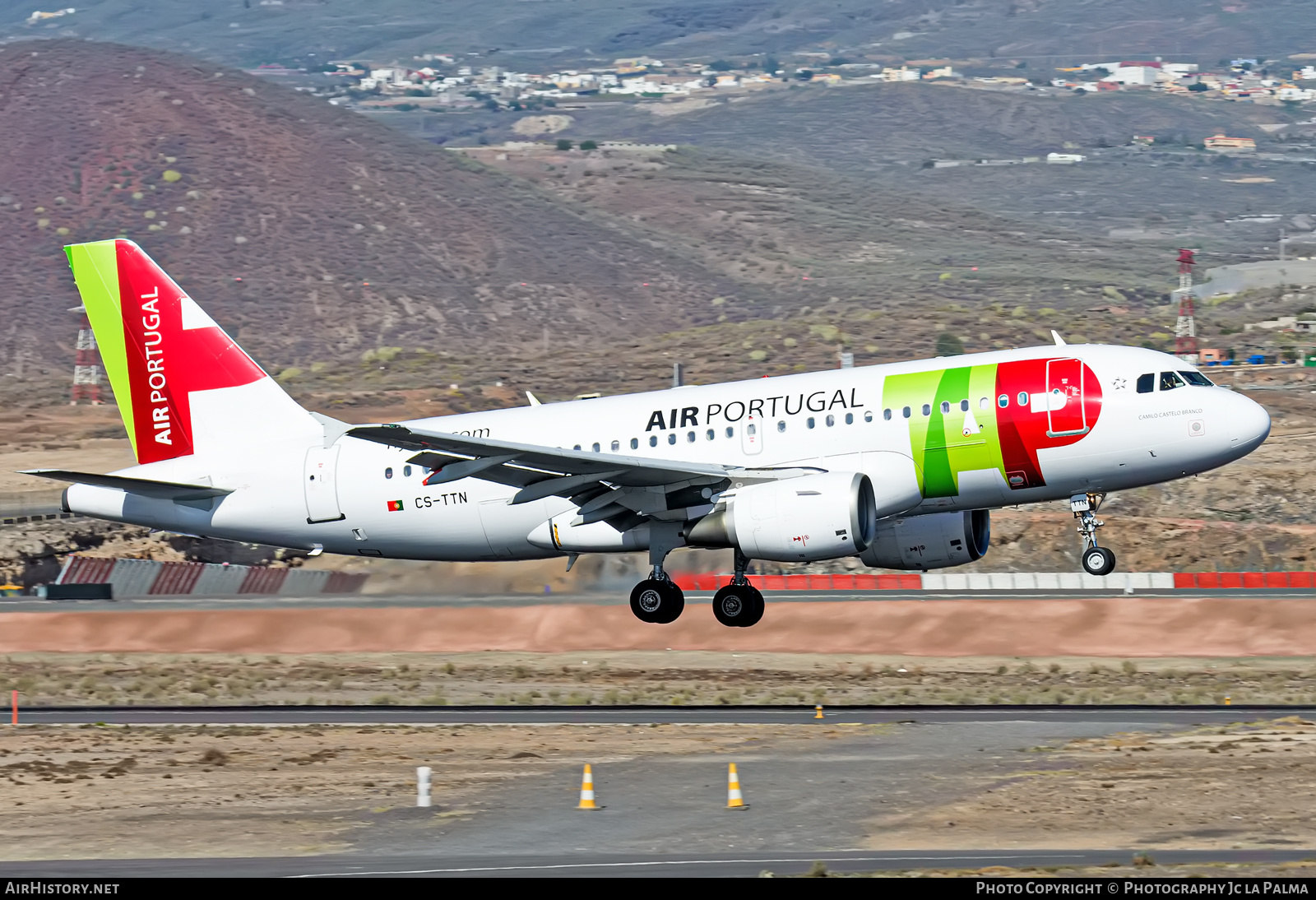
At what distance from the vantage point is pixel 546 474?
42219 millimetres

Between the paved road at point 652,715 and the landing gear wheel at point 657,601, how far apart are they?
7119 mm

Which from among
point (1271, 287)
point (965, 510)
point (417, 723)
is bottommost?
point (417, 723)

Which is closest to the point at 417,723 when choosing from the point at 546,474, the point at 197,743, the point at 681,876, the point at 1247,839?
the point at 197,743

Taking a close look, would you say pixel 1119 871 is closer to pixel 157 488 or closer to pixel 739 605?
pixel 739 605

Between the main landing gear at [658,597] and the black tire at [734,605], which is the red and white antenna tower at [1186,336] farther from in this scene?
the main landing gear at [658,597]

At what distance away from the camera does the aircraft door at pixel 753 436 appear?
140 feet

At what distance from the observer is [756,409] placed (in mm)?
42719

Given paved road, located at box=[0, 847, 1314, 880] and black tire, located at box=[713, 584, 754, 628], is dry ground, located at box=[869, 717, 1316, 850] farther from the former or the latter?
black tire, located at box=[713, 584, 754, 628]

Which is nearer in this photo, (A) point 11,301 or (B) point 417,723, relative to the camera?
(B) point 417,723

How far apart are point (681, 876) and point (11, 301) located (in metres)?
172

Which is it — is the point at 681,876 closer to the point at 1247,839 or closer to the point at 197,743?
the point at 1247,839

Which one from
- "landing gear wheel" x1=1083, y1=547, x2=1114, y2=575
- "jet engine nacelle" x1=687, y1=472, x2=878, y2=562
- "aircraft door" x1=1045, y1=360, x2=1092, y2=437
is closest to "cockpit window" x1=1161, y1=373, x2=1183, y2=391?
"aircraft door" x1=1045, y1=360, x2=1092, y2=437

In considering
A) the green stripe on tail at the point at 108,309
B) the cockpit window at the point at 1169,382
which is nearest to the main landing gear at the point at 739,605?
the cockpit window at the point at 1169,382
